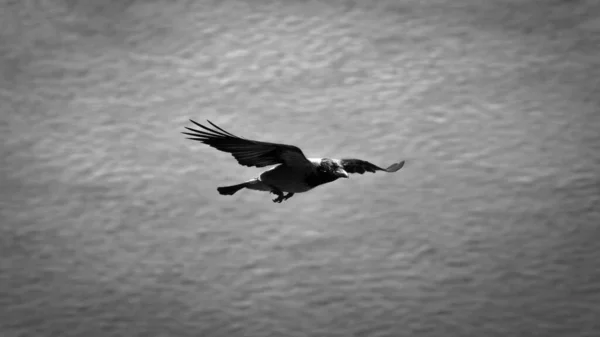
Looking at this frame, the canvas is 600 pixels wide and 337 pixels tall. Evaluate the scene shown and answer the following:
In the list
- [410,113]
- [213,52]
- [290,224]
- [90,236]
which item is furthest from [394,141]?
[90,236]

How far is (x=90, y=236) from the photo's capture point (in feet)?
30.9

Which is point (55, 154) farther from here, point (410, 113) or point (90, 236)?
point (410, 113)

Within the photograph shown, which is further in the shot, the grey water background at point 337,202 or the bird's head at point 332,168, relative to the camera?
the grey water background at point 337,202

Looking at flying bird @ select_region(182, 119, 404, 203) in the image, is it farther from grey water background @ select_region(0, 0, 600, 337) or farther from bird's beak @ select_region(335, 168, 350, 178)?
grey water background @ select_region(0, 0, 600, 337)

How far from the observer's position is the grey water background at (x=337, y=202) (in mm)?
9141

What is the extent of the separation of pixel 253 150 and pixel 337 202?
4.22 m

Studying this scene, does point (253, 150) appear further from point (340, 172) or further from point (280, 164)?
point (340, 172)

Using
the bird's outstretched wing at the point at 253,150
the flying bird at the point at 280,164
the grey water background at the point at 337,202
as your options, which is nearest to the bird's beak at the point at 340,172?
the flying bird at the point at 280,164

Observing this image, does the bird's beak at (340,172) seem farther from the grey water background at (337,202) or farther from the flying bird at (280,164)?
the grey water background at (337,202)

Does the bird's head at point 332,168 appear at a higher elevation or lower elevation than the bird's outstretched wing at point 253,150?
lower

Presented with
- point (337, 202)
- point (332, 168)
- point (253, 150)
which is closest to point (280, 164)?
point (253, 150)

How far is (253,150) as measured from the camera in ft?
16.8

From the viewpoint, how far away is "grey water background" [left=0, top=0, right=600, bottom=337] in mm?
9141

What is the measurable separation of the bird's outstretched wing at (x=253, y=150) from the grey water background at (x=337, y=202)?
3662mm
